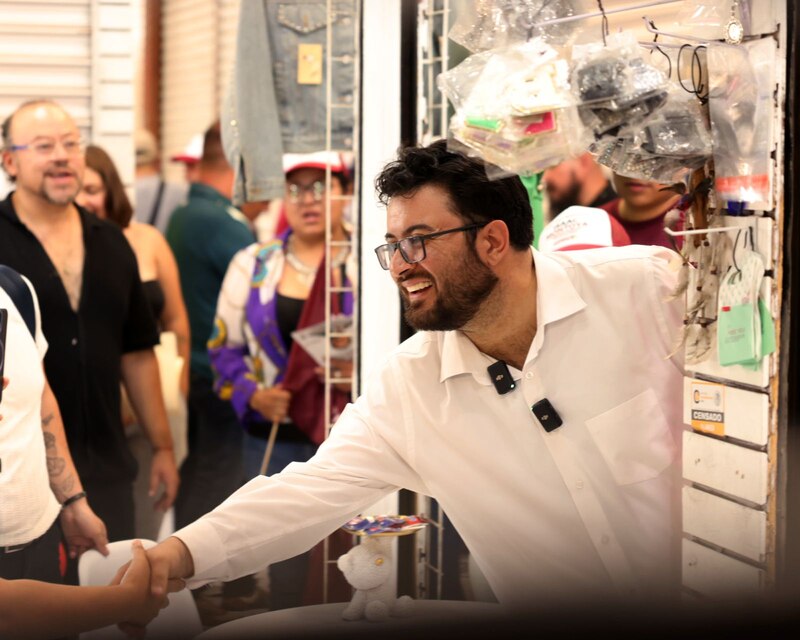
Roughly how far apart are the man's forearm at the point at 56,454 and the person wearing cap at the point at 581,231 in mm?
1314

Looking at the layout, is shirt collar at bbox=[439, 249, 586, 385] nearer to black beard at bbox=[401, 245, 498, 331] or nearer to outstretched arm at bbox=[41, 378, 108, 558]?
black beard at bbox=[401, 245, 498, 331]

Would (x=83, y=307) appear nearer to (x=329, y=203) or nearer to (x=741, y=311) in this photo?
(x=329, y=203)

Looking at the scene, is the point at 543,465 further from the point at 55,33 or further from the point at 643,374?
the point at 55,33

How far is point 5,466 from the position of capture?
2.44m

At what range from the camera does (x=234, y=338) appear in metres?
3.83

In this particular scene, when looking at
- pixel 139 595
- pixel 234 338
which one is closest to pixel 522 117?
pixel 139 595

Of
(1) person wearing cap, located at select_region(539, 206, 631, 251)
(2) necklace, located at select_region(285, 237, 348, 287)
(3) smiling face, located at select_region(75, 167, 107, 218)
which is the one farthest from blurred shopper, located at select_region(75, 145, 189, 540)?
(1) person wearing cap, located at select_region(539, 206, 631, 251)

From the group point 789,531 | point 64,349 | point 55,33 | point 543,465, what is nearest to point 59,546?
point 64,349

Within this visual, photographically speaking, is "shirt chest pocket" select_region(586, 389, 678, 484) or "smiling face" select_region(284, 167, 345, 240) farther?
"smiling face" select_region(284, 167, 345, 240)

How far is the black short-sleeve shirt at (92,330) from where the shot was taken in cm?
311

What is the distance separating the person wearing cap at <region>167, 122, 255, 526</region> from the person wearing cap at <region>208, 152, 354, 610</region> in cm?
41

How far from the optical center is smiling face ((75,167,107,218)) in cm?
393

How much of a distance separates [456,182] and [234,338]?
2.02 metres

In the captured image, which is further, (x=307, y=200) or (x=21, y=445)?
(x=307, y=200)
